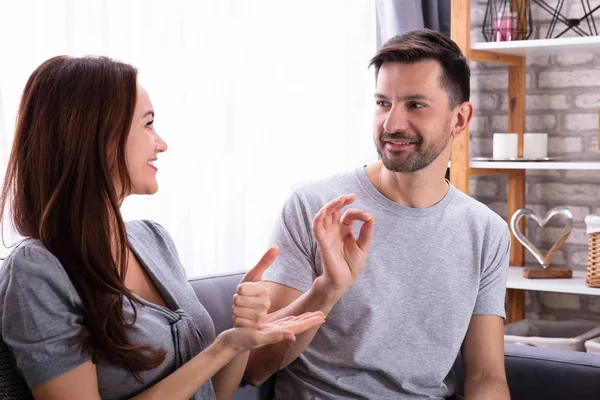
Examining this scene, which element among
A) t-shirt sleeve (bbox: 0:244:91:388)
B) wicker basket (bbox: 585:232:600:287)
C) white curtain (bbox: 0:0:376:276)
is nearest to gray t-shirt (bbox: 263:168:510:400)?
t-shirt sleeve (bbox: 0:244:91:388)

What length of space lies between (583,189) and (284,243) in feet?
5.83

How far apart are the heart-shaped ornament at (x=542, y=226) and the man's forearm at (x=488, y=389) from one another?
4.01 ft

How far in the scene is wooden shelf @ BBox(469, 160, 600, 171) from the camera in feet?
9.43

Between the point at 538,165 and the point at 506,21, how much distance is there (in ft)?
1.81

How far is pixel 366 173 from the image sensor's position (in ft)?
6.52

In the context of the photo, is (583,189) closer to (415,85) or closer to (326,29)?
(326,29)

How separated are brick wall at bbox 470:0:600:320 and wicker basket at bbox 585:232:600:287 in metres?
0.38

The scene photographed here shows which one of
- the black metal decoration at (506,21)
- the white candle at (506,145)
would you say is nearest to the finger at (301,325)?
the white candle at (506,145)

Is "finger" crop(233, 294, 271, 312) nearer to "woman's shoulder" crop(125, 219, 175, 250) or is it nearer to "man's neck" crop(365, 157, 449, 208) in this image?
"woman's shoulder" crop(125, 219, 175, 250)

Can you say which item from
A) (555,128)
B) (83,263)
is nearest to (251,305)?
(83,263)

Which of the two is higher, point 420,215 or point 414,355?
point 420,215

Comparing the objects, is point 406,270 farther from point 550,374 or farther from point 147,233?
point 147,233

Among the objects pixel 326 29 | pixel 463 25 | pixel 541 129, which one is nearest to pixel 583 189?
pixel 541 129

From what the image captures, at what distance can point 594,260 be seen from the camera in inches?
112
